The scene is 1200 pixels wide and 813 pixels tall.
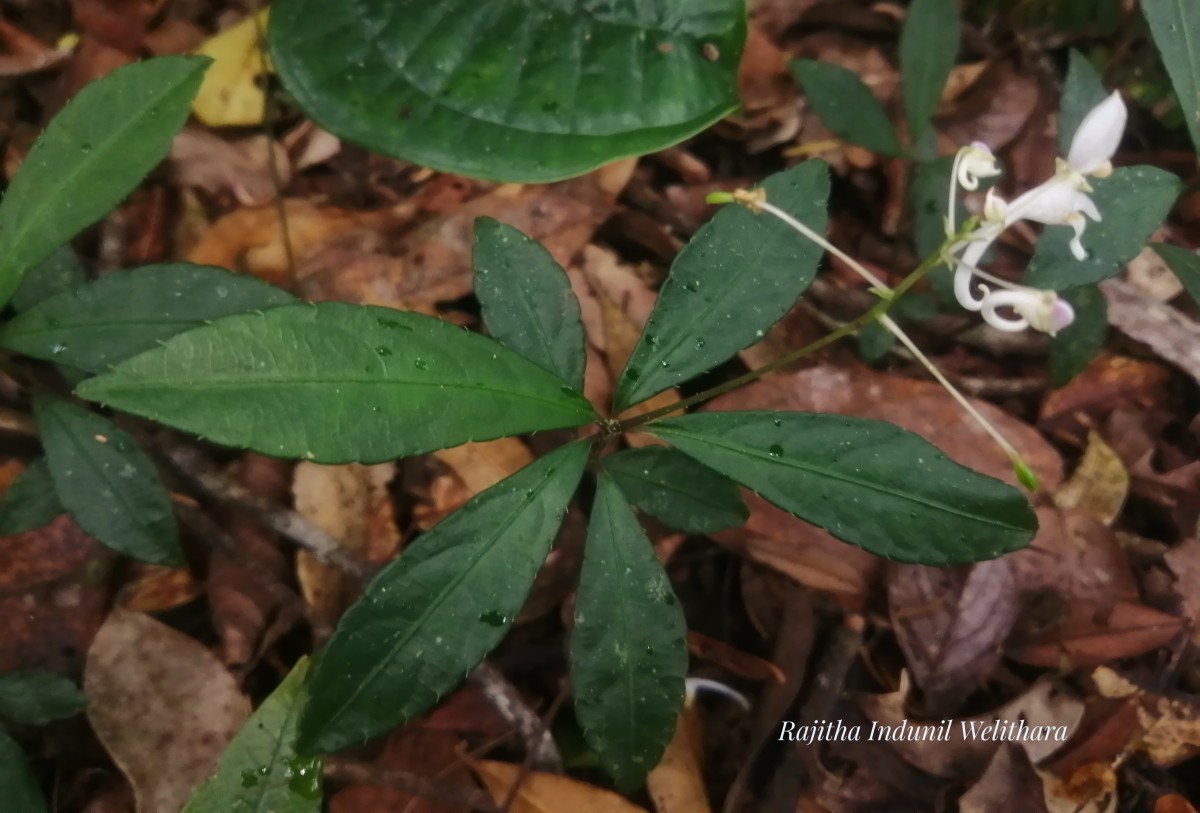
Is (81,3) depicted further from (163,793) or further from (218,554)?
(163,793)

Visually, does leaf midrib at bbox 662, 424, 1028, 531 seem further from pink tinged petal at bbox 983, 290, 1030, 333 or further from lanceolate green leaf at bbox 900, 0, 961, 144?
lanceolate green leaf at bbox 900, 0, 961, 144

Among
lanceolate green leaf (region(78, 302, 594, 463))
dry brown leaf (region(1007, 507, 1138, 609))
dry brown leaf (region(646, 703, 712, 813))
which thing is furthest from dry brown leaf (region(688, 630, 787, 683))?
lanceolate green leaf (region(78, 302, 594, 463))

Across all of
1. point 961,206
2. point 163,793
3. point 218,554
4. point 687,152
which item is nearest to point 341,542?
point 218,554

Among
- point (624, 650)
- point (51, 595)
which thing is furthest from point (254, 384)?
point (51, 595)

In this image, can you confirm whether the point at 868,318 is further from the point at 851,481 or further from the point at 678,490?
the point at 678,490

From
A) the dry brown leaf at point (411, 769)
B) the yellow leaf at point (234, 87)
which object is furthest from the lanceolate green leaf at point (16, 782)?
the yellow leaf at point (234, 87)

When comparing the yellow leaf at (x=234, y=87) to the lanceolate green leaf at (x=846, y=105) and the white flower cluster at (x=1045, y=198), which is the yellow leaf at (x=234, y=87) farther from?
the white flower cluster at (x=1045, y=198)
